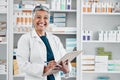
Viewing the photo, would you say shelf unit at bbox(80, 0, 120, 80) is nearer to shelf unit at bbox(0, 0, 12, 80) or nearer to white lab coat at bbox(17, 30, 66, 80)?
shelf unit at bbox(0, 0, 12, 80)

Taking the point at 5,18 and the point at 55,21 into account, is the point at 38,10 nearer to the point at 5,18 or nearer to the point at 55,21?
the point at 55,21

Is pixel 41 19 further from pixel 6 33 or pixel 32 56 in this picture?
pixel 6 33

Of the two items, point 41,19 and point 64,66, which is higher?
point 41,19

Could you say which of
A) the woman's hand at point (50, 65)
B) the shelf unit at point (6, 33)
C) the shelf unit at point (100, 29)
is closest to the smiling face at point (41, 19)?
the woman's hand at point (50, 65)

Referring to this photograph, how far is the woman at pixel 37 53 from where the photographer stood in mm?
1923

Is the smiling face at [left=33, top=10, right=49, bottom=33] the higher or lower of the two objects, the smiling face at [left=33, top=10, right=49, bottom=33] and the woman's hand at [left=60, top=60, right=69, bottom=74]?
the higher

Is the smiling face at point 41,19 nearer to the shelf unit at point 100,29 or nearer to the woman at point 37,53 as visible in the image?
the woman at point 37,53

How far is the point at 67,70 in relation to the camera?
1.93 meters

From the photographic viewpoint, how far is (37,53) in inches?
77.1

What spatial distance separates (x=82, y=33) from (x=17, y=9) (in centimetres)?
102

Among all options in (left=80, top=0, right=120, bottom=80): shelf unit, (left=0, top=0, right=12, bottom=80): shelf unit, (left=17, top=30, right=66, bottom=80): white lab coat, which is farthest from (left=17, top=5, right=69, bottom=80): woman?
(left=80, top=0, right=120, bottom=80): shelf unit

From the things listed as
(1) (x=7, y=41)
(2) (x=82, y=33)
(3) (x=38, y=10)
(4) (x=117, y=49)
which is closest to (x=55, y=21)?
(2) (x=82, y=33)

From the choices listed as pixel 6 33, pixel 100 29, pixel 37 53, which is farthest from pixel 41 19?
pixel 100 29

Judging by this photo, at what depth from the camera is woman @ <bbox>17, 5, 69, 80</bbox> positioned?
1.92 meters
